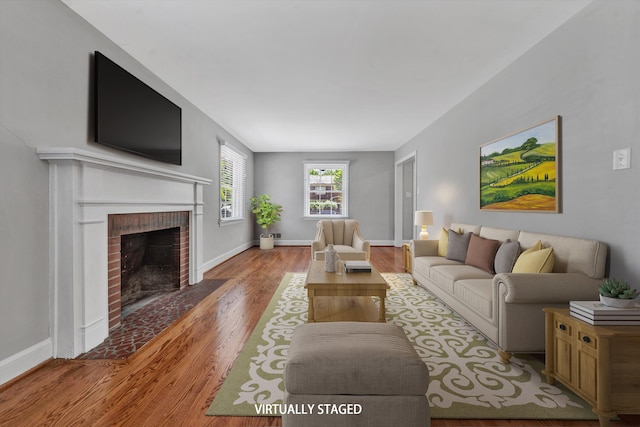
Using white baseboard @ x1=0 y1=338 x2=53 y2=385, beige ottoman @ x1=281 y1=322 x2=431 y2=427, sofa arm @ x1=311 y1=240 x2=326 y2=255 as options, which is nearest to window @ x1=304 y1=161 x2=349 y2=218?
sofa arm @ x1=311 y1=240 x2=326 y2=255

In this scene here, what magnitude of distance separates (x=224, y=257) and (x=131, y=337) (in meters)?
3.52

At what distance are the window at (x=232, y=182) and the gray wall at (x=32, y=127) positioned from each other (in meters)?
3.34

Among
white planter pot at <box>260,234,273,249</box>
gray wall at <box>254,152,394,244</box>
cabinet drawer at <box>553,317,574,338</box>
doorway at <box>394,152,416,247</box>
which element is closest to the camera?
cabinet drawer at <box>553,317,574,338</box>

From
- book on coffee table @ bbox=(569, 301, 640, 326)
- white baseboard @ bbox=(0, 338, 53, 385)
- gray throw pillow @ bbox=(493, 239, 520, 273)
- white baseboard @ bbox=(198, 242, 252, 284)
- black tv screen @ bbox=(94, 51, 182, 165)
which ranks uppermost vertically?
black tv screen @ bbox=(94, 51, 182, 165)

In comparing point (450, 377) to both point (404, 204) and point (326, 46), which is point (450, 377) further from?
point (404, 204)

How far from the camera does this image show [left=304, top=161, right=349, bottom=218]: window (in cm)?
853

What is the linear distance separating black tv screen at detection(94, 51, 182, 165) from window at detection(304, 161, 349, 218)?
15.9 feet

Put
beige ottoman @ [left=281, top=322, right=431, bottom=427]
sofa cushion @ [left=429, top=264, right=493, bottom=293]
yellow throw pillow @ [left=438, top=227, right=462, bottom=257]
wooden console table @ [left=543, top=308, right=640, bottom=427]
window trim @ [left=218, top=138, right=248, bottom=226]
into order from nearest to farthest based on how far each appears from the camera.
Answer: beige ottoman @ [left=281, top=322, right=431, bottom=427]
wooden console table @ [left=543, top=308, right=640, bottom=427]
sofa cushion @ [left=429, top=264, right=493, bottom=293]
yellow throw pillow @ [left=438, top=227, right=462, bottom=257]
window trim @ [left=218, top=138, right=248, bottom=226]

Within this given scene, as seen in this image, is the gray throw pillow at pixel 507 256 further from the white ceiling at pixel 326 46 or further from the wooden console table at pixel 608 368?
the white ceiling at pixel 326 46

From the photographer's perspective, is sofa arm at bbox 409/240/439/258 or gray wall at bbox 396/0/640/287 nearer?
gray wall at bbox 396/0/640/287

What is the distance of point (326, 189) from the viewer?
8.62 meters

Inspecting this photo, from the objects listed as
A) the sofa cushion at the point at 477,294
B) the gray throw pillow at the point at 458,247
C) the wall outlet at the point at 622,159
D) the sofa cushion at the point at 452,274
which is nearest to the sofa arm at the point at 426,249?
the gray throw pillow at the point at 458,247

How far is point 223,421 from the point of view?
1.60 m

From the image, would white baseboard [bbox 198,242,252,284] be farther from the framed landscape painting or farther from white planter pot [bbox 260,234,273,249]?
the framed landscape painting
